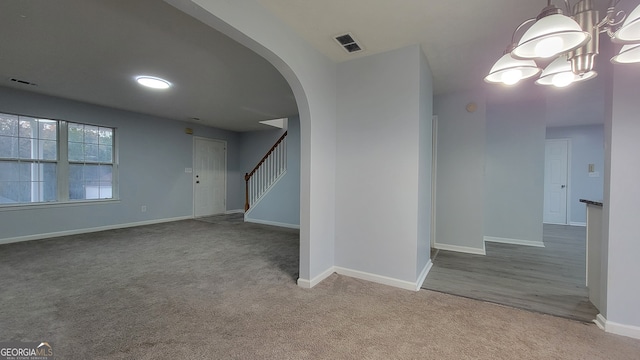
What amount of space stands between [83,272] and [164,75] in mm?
2548

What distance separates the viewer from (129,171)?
5.25 m

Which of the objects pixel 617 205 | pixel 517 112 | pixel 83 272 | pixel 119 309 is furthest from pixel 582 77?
pixel 83 272

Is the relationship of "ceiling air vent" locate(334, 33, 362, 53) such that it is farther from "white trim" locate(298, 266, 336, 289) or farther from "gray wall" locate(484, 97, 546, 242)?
"gray wall" locate(484, 97, 546, 242)

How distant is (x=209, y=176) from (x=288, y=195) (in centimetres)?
275

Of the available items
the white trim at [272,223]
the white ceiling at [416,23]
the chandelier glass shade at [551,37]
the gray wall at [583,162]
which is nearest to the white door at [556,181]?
the gray wall at [583,162]

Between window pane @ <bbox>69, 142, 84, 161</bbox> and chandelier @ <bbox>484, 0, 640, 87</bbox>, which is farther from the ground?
chandelier @ <bbox>484, 0, 640, 87</bbox>

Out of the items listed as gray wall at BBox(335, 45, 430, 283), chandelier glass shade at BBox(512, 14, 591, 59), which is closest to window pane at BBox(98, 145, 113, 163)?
gray wall at BBox(335, 45, 430, 283)

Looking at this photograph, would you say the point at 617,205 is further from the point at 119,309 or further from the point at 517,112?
the point at 119,309

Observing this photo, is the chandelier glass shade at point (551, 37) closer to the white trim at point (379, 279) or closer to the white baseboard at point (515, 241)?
the white trim at point (379, 279)

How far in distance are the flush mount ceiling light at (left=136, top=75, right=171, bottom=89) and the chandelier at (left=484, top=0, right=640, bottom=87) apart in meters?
3.84

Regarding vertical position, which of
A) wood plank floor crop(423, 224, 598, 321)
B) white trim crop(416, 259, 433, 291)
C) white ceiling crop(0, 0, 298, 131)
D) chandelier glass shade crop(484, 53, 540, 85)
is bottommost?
wood plank floor crop(423, 224, 598, 321)

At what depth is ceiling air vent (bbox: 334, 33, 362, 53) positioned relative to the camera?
91.9 inches

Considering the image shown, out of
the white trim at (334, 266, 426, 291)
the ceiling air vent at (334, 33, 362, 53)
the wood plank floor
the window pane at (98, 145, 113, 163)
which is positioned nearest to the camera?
the wood plank floor

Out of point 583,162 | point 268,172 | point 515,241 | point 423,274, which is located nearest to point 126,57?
point 268,172
